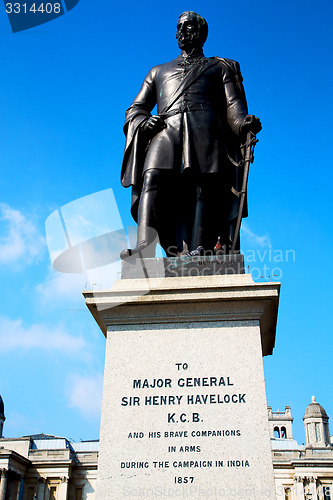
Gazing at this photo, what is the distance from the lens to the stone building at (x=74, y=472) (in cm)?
5272

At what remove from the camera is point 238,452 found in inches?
177

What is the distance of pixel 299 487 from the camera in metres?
52.5

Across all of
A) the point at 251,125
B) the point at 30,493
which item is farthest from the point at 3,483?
the point at 251,125

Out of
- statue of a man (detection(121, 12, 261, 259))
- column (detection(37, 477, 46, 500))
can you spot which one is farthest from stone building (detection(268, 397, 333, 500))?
statue of a man (detection(121, 12, 261, 259))

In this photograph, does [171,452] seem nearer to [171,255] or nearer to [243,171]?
[171,255]

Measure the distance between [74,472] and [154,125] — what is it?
58.5m

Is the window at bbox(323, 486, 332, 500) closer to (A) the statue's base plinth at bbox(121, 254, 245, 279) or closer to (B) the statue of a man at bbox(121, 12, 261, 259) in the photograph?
(B) the statue of a man at bbox(121, 12, 261, 259)

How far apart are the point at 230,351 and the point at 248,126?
258cm

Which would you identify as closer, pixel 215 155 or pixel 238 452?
pixel 238 452

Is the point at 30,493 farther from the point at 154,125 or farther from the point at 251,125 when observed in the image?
the point at 251,125

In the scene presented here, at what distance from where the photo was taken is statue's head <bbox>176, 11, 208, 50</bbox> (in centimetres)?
692

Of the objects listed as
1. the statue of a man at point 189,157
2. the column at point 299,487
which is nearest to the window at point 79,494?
the column at point 299,487

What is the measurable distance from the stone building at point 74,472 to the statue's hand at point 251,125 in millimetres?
51120

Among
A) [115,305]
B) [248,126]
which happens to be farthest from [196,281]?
[248,126]
